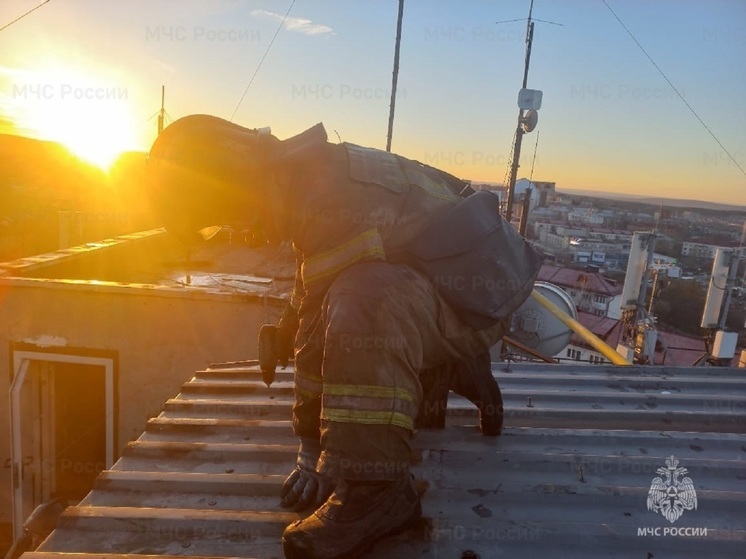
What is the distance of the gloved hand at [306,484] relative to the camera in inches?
88.9

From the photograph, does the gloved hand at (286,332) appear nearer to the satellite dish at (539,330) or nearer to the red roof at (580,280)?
the satellite dish at (539,330)

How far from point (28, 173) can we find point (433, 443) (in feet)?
141

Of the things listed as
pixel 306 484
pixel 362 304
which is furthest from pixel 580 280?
pixel 362 304

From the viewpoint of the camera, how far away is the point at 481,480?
2.48 meters

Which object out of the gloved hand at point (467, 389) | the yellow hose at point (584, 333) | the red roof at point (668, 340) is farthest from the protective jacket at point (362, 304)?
the red roof at point (668, 340)

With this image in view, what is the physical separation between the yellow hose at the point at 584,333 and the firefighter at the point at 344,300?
4828 millimetres

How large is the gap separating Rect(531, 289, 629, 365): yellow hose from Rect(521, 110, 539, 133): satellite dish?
252 centimetres

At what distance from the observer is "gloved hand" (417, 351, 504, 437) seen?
2676 mm

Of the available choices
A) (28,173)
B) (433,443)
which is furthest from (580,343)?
(28,173)

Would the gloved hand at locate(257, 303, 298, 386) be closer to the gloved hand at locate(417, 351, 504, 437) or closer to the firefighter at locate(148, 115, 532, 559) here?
the firefighter at locate(148, 115, 532, 559)

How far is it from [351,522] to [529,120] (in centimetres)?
772

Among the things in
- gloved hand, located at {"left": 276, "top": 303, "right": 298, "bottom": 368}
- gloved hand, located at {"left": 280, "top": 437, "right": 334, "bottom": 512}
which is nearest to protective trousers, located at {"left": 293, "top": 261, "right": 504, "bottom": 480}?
gloved hand, located at {"left": 280, "top": 437, "right": 334, "bottom": 512}

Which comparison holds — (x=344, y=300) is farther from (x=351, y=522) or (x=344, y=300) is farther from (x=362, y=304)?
(x=351, y=522)

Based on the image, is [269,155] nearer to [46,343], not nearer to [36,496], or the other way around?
[46,343]
